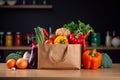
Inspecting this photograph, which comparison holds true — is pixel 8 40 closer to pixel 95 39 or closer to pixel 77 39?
pixel 95 39

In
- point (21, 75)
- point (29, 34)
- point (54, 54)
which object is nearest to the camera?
point (21, 75)

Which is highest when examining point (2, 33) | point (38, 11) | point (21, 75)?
point (38, 11)

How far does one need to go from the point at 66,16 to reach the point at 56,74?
122 inches

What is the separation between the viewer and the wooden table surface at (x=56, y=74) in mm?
1680

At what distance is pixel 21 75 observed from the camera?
1739mm

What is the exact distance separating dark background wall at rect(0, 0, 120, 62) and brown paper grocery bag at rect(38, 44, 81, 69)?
290 cm

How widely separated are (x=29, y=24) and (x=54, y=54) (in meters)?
2.99

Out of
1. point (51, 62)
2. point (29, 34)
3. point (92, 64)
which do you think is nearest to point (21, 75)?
point (51, 62)

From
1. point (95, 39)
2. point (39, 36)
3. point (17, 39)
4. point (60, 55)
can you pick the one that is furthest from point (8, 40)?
point (60, 55)

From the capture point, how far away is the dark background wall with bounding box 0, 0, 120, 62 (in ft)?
15.7

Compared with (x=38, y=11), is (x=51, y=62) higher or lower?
lower

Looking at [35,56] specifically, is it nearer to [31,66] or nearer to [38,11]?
[31,66]

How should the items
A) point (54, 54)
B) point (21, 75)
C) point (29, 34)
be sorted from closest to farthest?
1. point (21, 75)
2. point (54, 54)
3. point (29, 34)

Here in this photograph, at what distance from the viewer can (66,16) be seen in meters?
4.82
